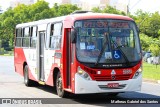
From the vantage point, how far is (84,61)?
44.0 feet

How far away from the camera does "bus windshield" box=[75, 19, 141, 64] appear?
13.5m

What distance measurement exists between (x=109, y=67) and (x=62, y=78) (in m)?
1.80

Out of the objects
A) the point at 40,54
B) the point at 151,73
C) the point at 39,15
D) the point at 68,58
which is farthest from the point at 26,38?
the point at 39,15

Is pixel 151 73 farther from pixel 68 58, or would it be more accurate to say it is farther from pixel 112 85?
pixel 112 85

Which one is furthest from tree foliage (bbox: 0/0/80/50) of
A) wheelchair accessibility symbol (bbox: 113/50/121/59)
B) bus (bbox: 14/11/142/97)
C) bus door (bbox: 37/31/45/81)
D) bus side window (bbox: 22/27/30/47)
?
wheelchair accessibility symbol (bbox: 113/50/121/59)

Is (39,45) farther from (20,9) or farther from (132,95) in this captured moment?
(20,9)

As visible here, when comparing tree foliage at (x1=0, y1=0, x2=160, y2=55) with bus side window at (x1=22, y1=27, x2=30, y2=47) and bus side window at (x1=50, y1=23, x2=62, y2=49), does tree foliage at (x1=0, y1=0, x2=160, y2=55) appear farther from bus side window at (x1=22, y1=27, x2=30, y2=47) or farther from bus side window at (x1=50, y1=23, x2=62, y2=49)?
bus side window at (x1=50, y1=23, x2=62, y2=49)

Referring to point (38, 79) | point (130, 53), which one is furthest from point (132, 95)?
point (38, 79)

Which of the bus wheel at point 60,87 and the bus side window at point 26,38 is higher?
the bus side window at point 26,38

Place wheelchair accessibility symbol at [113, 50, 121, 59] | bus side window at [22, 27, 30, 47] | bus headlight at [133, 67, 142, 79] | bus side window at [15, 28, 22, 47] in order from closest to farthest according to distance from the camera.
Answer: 1. wheelchair accessibility symbol at [113, 50, 121, 59]
2. bus headlight at [133, 67, 142, 79]
3. bus side window at [22, 27, 30, 47]
4. bus side window at [15, 28, 22, 47]

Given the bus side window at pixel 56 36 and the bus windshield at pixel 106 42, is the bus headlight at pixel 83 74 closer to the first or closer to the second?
the bus windshield at pixel 106 42

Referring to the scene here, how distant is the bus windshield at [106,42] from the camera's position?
13.5m

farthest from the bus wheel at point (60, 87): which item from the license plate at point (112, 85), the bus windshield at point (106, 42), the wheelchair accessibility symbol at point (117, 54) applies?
the wheelchair accessibility symbol at point (117, 54)

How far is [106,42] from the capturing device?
44.9ft
